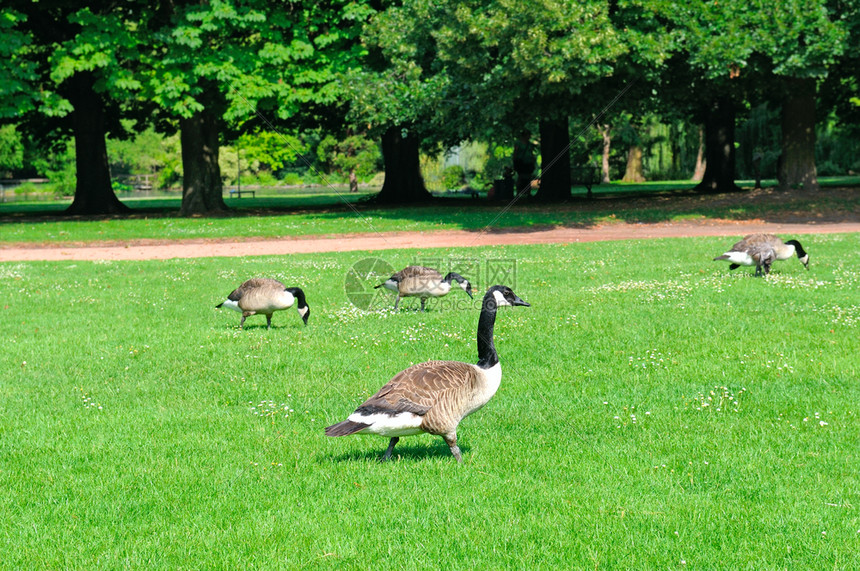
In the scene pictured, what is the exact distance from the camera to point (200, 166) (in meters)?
37.0

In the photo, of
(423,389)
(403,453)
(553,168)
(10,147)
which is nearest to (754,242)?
(403,453)

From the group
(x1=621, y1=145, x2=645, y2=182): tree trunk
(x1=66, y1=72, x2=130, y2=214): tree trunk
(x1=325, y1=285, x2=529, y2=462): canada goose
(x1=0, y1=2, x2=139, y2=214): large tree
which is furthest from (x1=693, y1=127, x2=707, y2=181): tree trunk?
(x1=325, y1=285, x2=529, y2=462): canada goose

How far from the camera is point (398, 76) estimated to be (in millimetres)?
34188

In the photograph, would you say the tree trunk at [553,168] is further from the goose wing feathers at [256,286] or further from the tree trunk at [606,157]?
the tree trunk at [606,157]

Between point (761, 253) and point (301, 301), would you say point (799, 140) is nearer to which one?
point (761, 253)

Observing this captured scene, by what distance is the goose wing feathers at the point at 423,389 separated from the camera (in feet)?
20.9

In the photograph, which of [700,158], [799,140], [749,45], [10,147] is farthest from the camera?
[700,158]

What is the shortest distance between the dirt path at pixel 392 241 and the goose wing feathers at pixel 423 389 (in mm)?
18697

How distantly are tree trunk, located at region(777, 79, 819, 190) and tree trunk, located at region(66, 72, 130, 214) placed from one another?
31.4 m

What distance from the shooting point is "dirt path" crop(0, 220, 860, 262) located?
25734 mm

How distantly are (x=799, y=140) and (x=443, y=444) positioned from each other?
105ft

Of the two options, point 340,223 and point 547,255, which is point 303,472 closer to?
point 547,255

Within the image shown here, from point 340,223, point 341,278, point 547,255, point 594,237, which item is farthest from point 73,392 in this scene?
point 340,223

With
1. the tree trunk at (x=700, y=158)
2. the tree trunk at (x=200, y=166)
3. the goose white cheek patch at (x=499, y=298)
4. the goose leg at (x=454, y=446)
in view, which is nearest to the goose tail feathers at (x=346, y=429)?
the goose leg at (x=454, y=446)
